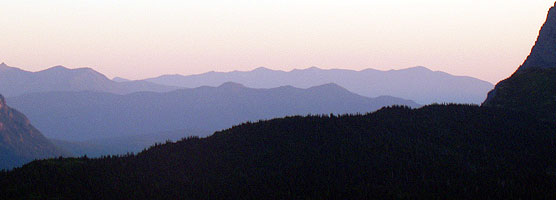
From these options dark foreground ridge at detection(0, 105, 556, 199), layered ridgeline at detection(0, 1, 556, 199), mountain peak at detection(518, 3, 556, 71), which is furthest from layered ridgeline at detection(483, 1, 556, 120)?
mountain peak at detection(518, 3, 556, 71)

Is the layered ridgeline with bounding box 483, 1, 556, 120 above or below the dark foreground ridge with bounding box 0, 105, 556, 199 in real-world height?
above

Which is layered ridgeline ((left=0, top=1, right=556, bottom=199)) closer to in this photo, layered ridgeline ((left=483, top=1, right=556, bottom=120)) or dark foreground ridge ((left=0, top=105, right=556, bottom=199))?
dark foreground ridge ((left=0, top=105, right=556, bottom=199))

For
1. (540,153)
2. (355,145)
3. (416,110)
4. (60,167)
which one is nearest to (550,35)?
(416,110)

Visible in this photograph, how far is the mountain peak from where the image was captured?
53719 mm

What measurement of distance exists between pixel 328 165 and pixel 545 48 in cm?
5267

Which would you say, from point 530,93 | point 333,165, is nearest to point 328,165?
point 333,165

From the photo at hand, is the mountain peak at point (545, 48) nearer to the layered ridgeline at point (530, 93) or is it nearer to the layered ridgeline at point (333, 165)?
the layered ridgeline at point (530, 93)

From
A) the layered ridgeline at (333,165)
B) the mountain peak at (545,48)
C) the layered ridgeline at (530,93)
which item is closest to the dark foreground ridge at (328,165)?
the layered ridgeline at (333,165)

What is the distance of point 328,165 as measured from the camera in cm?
1719

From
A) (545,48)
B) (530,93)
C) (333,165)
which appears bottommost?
(333,165)

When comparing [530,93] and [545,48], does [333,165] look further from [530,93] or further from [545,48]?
[545,48]

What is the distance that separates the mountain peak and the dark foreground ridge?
32.4 m

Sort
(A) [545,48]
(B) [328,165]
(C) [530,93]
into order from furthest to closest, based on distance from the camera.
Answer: (A) [545,48] < (C) [530,93] < (B) [328,165]

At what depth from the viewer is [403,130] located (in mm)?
22422
